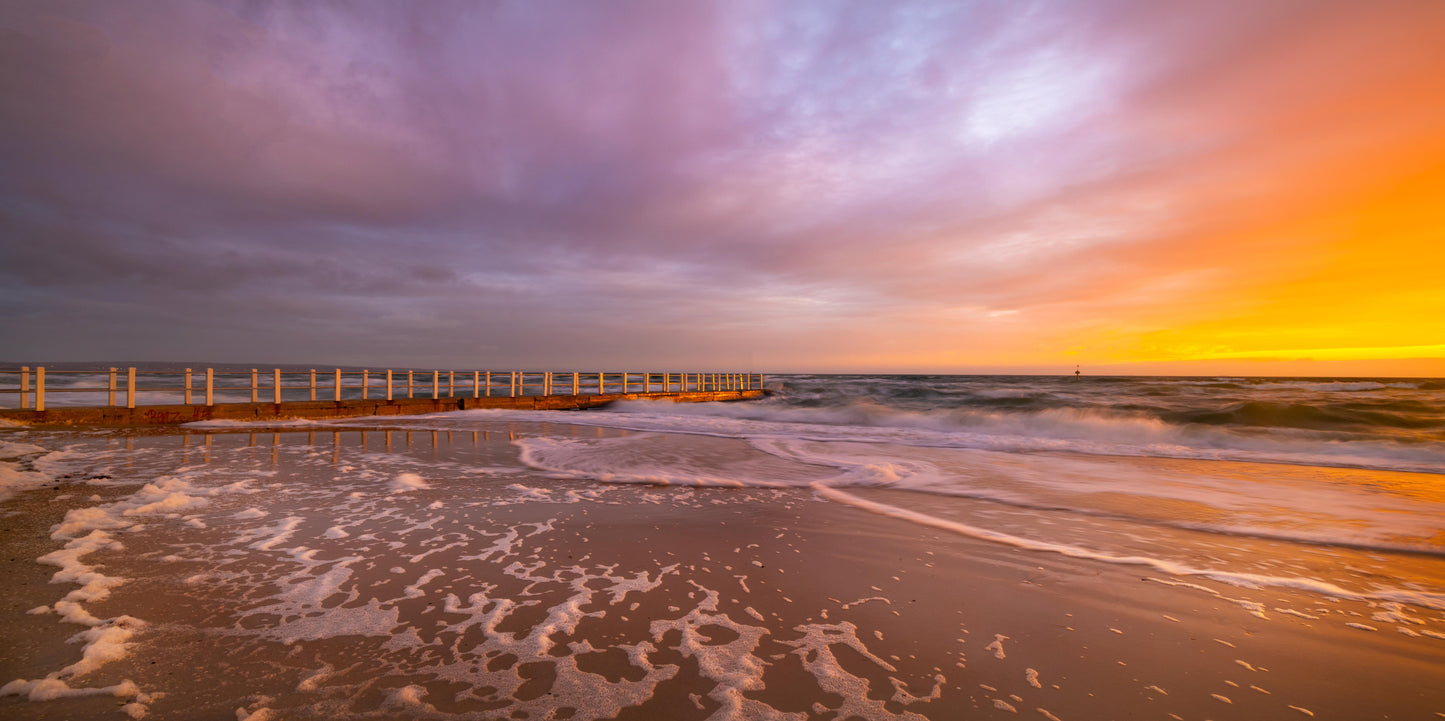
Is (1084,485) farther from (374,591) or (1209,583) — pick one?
(374,591)

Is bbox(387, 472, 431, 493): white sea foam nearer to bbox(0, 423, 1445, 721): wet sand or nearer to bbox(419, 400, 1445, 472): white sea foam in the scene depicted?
bbox(0, 423, 1445, 721): wet sand

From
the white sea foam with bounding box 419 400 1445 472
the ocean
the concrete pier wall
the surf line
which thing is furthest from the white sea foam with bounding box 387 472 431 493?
the concrete pier wall

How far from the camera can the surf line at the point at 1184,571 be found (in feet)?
12.8

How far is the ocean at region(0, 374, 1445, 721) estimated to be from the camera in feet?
7.95

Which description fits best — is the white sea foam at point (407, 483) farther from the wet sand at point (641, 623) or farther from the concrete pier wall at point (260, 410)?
the concrete pier wall at point (260, 410)

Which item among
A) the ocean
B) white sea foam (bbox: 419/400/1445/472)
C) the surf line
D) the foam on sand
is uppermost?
the foam on sand

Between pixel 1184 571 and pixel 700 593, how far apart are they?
3.58 m

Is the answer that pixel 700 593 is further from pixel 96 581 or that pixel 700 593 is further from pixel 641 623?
pixel 96 581

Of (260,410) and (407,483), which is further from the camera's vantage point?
(260,410)

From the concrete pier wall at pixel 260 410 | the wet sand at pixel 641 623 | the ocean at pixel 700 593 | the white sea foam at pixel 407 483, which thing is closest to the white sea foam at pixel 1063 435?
the concrete pier wall at pixel 260 410

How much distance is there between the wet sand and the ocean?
20 millimetres

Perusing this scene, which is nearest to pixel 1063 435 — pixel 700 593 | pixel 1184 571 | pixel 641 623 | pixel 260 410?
pixel 1184 571

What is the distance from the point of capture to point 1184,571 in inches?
168

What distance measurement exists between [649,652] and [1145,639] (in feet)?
8.52
